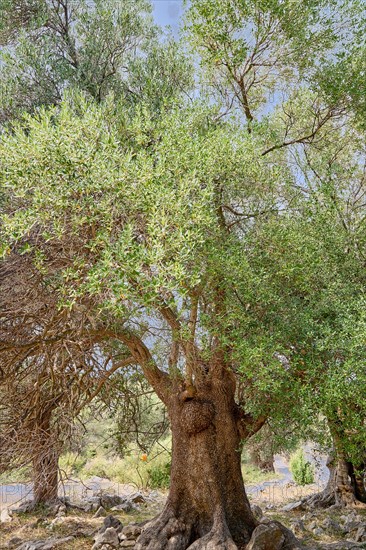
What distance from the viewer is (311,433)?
782 cm

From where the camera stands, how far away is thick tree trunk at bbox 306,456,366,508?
41.7 ft

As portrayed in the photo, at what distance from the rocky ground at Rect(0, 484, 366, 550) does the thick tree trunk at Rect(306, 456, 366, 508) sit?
48 centimetres

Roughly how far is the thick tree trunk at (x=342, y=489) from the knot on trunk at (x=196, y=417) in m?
5.23

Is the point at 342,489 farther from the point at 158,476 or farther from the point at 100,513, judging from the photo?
the point at 158,476

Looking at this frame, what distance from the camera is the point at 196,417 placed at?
28.3 ft

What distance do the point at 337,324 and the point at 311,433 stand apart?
2.05 m

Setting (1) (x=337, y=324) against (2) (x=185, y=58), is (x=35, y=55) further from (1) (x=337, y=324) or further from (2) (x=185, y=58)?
(1) (x=337, y=324)

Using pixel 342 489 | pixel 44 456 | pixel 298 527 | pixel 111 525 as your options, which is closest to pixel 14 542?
pixel 111 525

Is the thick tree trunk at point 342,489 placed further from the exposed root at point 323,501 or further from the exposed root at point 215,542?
the exposed root at point 215,542

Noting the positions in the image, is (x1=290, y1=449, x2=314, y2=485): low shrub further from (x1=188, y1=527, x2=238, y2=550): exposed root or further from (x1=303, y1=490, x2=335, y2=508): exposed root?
(x1=188, y1=527, x2=238, y2=550): exposed root

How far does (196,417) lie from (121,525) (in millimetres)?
3065

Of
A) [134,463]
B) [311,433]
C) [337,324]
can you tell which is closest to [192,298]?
[337,324]

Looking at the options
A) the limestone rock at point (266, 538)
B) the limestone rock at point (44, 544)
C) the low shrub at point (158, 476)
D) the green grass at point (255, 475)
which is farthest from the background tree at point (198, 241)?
the green grass at point (255, 475)

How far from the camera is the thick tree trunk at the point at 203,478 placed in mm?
8125
